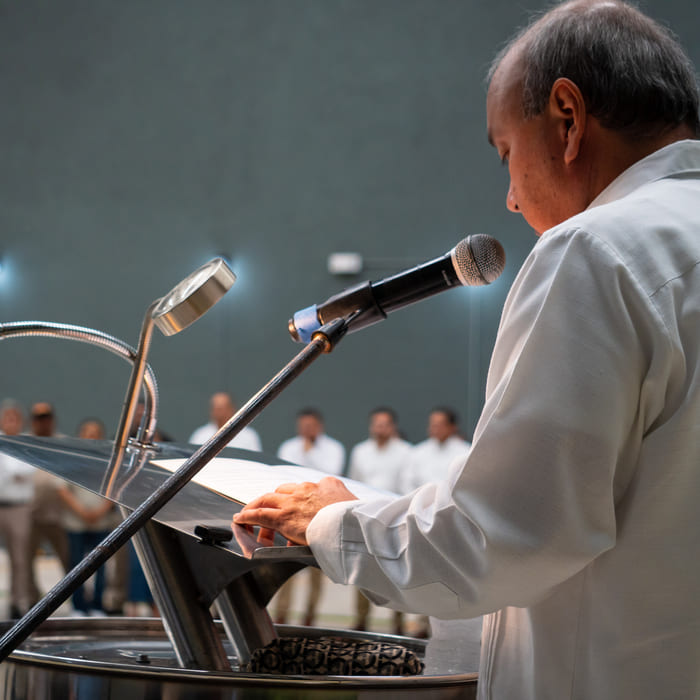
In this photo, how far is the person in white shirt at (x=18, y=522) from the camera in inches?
228

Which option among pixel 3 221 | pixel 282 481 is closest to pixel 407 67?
pixel 3 221

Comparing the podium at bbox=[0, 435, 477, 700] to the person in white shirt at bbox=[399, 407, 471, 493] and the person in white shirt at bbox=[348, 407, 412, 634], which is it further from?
the person in white shirt at bbox=[348, 407, 412, 634]

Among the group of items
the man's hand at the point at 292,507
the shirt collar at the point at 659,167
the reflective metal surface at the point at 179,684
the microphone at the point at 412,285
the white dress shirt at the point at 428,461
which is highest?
the white dress shirt at the point at 428,461

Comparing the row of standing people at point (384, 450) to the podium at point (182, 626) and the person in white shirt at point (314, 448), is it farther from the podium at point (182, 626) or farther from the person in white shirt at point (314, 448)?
the podium at point (182, 626)

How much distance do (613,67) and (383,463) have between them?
626cm

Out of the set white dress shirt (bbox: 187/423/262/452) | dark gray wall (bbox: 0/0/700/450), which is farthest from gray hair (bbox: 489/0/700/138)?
dark gray wall (bbox: 0/0/700/450)

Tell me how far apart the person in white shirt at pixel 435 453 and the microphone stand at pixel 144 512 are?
580 centimetres

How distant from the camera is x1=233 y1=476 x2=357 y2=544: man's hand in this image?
0.97 m

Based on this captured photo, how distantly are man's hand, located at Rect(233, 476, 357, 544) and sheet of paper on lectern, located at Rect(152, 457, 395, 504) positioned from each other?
0.11m

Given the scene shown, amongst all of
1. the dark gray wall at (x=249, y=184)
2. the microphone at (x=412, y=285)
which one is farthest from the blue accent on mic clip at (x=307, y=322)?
the dark gray wall at (x=249, y=184)

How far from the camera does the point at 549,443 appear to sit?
2.56 ft

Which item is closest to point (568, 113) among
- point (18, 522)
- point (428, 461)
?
point (18, 522)

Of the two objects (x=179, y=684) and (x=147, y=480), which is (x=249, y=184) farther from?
(x=179, y=684)

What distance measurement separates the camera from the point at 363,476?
Result: 23.3ft
